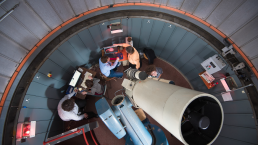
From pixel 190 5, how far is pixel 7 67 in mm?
5040

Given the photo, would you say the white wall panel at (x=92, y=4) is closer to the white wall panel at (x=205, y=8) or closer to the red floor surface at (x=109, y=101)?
the red floor surface at (x=109, y=101)

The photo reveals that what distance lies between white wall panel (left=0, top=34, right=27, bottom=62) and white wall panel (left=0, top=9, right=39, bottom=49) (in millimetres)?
114

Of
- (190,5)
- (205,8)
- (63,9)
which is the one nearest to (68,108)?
(63,9)

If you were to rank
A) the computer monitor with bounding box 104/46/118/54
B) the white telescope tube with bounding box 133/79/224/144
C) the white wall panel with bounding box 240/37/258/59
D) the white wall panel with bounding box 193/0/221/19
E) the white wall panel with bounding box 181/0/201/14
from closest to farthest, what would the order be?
1. the white telescope tube with bounding box 133/79/224/144
2. the white wall panel with bounding box 240/37/258/59
3. the white wall panel with bounding box 193/0/221/19
4. the white wall panel with bounding box 181/0/201/14
5. the computer monitor with bounding box 104/46/118/54

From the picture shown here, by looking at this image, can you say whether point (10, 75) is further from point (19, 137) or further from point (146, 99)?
point (146, 99)

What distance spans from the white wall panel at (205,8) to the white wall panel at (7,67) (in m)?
5.08

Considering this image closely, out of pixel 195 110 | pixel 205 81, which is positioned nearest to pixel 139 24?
pixel 205 81

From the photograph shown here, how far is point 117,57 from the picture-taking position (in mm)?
3984

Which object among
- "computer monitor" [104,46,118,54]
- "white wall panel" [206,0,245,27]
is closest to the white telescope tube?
"white wall panel" [206,0,245,27]

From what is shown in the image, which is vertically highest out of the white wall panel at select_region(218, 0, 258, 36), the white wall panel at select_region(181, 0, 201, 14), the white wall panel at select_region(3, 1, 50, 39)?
the white wall panel at select_region(3, 1, 50, 39)

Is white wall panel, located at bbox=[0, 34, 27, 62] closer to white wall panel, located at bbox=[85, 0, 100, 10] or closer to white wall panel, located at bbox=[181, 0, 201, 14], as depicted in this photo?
white wall panel, located at bbox=[85, 0, 100, 10]

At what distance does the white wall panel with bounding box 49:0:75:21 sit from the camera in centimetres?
299

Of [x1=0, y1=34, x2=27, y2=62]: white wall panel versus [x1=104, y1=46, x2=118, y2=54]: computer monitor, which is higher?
[x1=0, y1=34, x2=27, y2=62]: white wall panel

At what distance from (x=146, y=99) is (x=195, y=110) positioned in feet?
2.20
